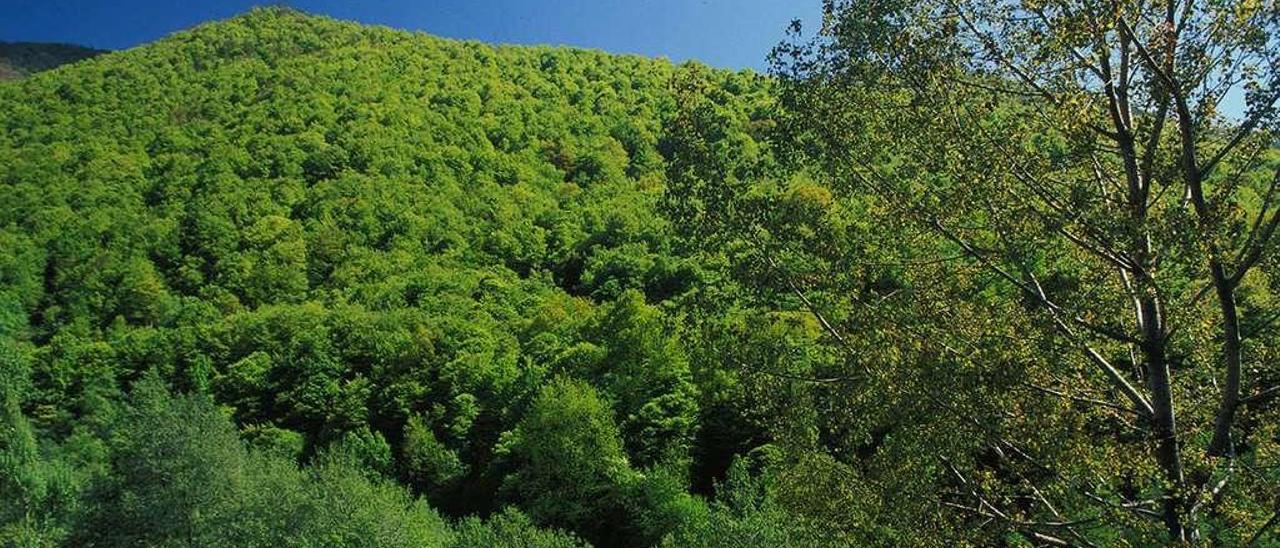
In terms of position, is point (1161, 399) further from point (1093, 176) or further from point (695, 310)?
point (695, 310)

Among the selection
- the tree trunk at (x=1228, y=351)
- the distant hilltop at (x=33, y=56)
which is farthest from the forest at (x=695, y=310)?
the distant hilltop at (x=33, y=56)

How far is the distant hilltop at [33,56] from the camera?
16850cm

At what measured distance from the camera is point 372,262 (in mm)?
64562

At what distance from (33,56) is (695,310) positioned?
210808 mm

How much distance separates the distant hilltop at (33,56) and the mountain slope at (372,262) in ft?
265

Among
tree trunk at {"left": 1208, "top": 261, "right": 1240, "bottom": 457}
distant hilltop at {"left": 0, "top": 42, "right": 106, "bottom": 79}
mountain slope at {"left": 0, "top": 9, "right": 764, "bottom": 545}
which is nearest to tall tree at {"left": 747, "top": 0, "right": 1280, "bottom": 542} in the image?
tree trunk at {"left": 1208, "top": 261, "right": 1240, "bottom": 457}

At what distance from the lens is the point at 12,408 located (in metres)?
31.0

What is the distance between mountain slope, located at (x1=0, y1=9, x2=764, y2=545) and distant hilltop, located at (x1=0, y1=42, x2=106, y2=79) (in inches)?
3182

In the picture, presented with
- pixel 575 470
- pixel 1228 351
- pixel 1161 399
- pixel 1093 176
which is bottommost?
pixel 575 470

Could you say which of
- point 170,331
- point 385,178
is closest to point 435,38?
point 385,178

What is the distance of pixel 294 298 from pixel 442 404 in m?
24.4

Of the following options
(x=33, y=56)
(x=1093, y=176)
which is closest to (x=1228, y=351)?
(x=1093, y=176)

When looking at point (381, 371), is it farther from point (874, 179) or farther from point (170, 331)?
point (874, 179)

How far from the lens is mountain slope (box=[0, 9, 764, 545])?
3525 centimetres
